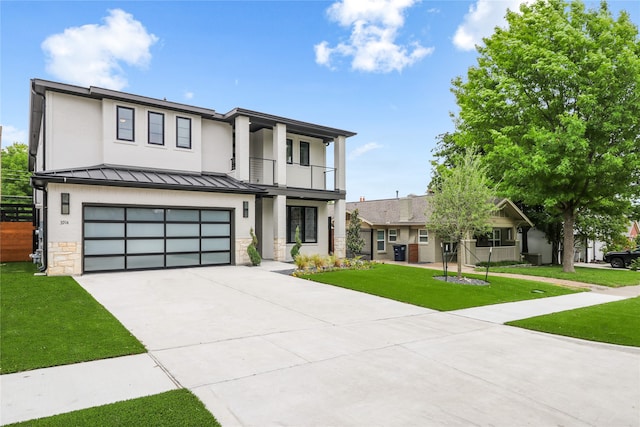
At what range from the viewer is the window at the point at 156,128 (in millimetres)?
15805

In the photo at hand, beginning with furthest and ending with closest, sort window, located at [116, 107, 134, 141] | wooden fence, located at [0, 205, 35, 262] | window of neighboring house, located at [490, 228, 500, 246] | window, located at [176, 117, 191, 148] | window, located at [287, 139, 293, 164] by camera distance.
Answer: window of neighboring house, located at [490, 228, 500, 246] < window, located at [287, 139, 293, 164] < wooden fence, located at [0, 205, 35, 262] < window, located at [176, 117, 191, 148] < window, located at [116, 107, 134, 141]

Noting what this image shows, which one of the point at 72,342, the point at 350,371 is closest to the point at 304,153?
the point at 72,342

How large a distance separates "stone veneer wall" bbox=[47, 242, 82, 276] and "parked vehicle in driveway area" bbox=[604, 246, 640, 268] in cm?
2838

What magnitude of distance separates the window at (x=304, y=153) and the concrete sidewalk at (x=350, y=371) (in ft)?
42.6

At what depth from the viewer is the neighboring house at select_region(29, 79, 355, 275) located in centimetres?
1287

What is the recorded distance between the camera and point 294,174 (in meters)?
20.3

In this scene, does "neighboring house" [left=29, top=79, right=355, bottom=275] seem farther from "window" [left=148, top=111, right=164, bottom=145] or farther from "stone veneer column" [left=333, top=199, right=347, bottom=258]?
"stone veneer column" [left=333, top=199, right=347, bottom=258]

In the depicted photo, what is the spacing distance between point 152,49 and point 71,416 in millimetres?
17545

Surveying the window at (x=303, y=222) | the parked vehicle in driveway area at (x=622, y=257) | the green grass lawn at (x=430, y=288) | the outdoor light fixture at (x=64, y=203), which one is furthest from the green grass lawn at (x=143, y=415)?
the parked vehicle in driveway area at (x=622, y=257)

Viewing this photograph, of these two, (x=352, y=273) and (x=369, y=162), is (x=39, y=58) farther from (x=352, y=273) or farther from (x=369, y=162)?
(x=369, y=162)

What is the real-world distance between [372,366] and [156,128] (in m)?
14.4

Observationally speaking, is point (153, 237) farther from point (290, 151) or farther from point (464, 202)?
point (464, 202)

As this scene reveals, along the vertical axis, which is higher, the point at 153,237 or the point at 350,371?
the point at 153,237

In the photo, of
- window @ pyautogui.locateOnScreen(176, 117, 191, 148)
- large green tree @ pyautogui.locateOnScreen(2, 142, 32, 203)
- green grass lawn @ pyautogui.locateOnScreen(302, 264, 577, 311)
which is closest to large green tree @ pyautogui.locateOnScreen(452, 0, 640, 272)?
green grass lawn @ pyautogui.locateOnScreen(302, 264, 577, 311)
